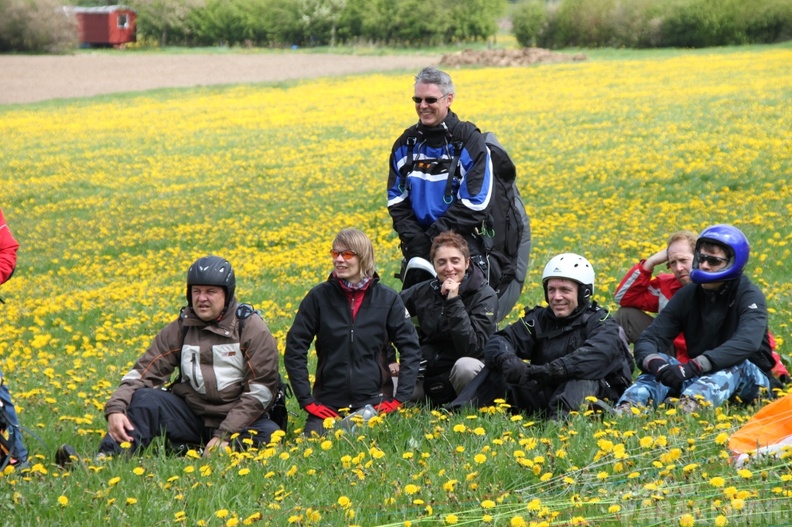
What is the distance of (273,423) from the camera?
6422 millimetres

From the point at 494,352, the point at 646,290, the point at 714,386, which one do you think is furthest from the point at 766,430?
the point at 646,290

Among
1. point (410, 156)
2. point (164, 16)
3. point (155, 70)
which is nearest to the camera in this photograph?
point (410, 156)

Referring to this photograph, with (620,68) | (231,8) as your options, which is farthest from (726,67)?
(231,8)

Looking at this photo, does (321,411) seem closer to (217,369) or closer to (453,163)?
(217,369)

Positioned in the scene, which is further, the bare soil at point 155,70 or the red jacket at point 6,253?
the bare soil at point 155,70

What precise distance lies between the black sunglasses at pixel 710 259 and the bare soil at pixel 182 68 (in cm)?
4148

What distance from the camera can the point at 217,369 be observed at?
6.35 metres

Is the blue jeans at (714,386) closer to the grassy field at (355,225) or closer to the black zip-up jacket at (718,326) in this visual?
the black zip-up jacket at (718,326)

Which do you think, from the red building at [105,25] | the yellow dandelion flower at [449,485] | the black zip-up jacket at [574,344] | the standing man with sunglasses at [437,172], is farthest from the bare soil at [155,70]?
the yellow dandelion flower at [449,485]

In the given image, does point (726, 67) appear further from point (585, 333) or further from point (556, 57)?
point (585, 333)

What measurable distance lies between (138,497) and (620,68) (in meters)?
37.6

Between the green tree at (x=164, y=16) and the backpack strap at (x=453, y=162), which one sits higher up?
the green tree at (x=164, y=16)

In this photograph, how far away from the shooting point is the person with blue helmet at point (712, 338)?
6.00 m

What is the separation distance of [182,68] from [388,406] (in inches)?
2088
